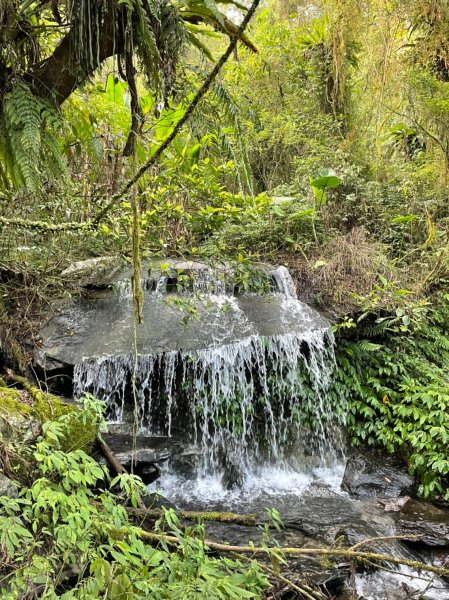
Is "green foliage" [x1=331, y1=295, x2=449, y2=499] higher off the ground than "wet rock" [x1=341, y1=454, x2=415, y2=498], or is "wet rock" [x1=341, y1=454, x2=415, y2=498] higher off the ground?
"green foliage" [x1=331, y1=295, x2=449, y2=499]

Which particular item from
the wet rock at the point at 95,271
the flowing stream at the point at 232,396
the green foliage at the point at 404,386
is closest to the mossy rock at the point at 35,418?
the flowing stream at the point at 232,396

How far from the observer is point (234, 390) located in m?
5.37

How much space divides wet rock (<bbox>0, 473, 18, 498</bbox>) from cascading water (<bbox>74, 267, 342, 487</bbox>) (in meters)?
2.46

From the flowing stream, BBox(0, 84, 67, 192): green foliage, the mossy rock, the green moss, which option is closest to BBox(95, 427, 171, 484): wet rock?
the flowing stream

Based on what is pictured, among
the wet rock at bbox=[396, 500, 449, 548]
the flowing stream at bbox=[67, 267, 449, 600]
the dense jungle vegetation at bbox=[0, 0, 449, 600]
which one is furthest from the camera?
the flowing stream at bbox=[67, 267, 449, 600]

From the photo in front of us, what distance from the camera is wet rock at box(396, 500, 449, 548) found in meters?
4.05

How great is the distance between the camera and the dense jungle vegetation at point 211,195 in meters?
1.84

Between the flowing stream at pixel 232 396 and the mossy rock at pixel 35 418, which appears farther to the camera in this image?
the flowing stream at pixel 232 396

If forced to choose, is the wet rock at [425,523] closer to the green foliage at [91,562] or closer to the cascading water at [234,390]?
the cascading water at [234,390]

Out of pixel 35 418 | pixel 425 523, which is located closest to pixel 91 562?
pixel 35 418

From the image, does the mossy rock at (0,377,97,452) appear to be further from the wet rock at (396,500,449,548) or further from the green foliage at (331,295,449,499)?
the green foliage at (331,295,449,499)

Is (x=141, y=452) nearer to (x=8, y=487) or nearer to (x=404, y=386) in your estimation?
(x=8, y=487)

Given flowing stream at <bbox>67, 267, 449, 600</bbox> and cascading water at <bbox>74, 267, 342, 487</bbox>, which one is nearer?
flowing stream at <bbox>67, 267, 449, 600</bbox>

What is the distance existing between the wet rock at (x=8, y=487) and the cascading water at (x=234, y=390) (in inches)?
96.9
